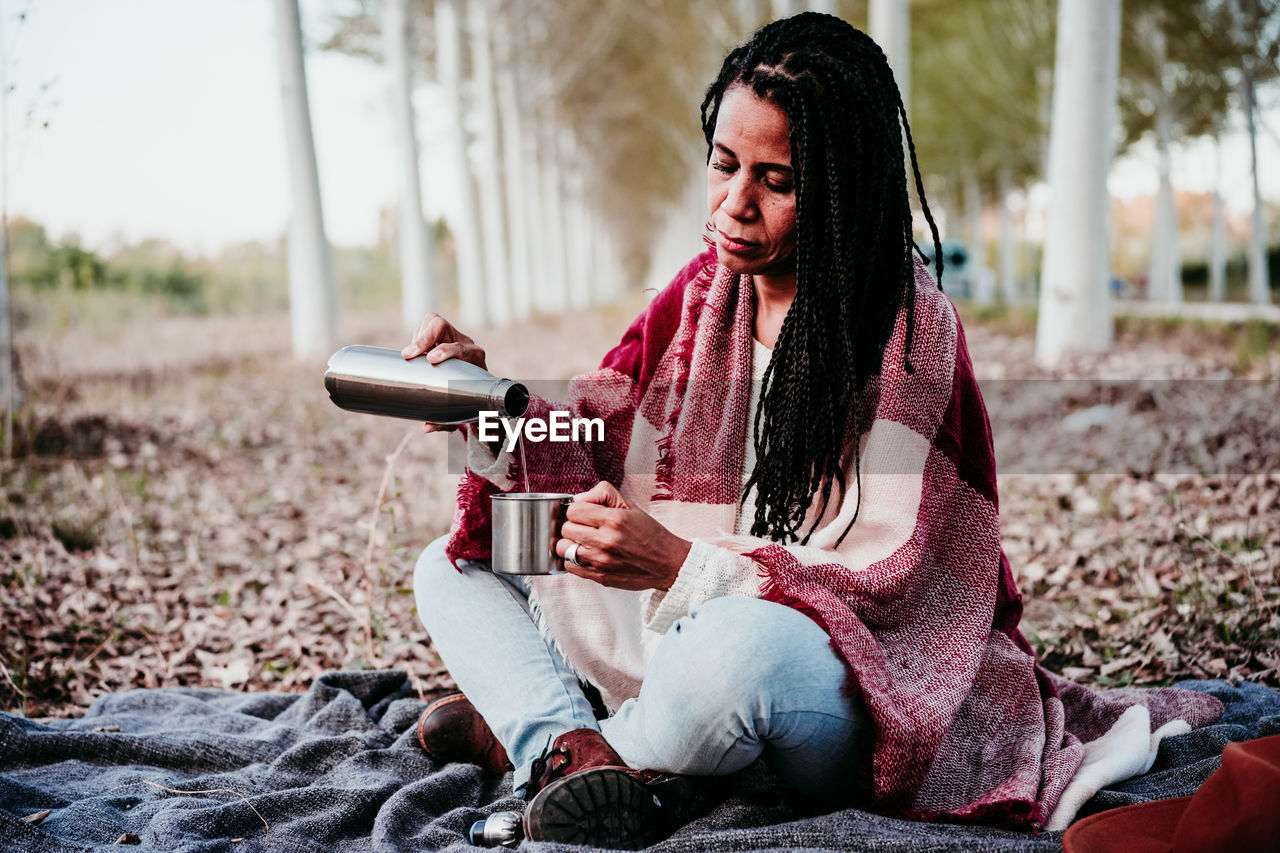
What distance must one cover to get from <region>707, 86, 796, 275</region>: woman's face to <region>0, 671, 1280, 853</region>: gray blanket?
1.09 m

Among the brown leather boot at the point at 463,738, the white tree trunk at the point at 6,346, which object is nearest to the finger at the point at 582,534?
the brown leather boot at the point at 463,738

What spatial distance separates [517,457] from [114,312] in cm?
1218

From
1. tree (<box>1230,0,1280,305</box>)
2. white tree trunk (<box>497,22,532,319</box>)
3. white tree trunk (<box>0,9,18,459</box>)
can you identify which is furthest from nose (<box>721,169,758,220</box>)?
white tree trunk (<box>497,22,532,319</box>)

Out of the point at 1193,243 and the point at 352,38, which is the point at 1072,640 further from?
the point at 1193,243

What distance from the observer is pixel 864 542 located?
201 centimetres

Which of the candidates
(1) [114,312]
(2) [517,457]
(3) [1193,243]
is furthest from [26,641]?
(3) [1193,243]

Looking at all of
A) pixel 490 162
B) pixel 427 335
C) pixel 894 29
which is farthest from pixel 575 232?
pixel 427 335

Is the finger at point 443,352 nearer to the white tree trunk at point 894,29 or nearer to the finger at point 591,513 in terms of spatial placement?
the finger at point 591,513

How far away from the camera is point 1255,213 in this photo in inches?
634

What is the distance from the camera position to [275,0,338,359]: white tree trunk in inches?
394

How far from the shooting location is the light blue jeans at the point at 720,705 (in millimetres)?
1804

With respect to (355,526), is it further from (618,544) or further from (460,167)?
(460,167)
